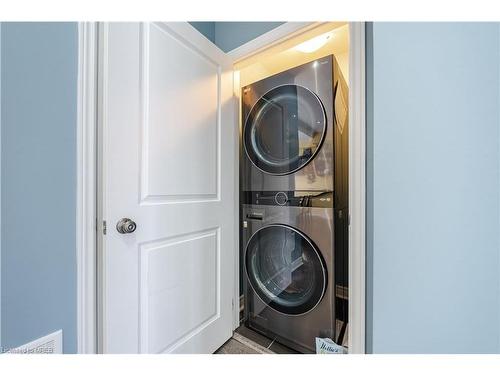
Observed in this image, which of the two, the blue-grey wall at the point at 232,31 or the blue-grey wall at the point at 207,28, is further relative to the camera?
the blue-grey wall at the point at 207,28

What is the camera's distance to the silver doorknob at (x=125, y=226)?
0.72m

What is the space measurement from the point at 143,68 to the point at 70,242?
70cm

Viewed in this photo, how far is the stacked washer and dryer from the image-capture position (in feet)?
3.49

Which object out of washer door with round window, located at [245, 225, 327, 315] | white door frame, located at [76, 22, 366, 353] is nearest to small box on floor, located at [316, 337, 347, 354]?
washer door with round window, located at [245, 225, 327, 315]

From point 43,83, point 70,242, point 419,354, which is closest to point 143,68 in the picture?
point 43,83

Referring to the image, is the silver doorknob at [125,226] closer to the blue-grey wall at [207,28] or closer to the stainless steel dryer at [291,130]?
the stainless steel dryer at [291,130]

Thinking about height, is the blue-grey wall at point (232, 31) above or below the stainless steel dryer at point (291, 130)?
above

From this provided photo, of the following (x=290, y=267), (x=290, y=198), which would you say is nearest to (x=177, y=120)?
(x=290, y=198)

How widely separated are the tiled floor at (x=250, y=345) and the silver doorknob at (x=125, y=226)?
92 centimetres

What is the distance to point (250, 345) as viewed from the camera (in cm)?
121

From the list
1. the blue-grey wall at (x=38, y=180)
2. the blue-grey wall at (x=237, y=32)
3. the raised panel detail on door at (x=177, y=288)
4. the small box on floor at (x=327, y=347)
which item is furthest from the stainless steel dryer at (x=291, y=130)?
the blue-grey wall at (x=38, y=180)

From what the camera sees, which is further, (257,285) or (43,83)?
(257,285)
